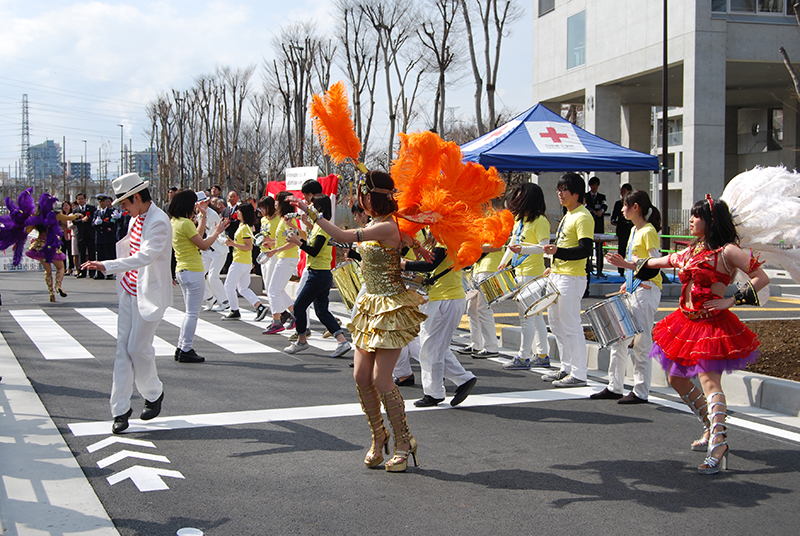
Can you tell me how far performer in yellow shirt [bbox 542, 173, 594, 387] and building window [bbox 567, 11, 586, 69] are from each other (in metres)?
25.5

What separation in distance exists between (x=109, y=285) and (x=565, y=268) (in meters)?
14.0

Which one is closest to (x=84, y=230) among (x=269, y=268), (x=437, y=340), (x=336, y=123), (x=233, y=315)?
(x=233, y=315)

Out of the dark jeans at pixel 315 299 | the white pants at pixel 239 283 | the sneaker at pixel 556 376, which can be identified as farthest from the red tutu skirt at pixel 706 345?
the white pants at pixel 239 283

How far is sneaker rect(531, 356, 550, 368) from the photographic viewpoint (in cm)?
822

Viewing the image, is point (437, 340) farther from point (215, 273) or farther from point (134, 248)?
point (215, 273)

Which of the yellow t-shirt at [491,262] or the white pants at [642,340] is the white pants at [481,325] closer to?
the yellow t-shirt at [491,262]

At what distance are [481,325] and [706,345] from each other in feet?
14.0

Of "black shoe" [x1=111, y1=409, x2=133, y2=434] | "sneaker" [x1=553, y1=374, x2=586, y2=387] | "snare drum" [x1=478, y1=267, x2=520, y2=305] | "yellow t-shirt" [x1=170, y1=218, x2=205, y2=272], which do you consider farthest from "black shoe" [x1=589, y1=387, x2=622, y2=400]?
"yellow t-shirt" [x1=170, y1=218, x2=205, y2=272]

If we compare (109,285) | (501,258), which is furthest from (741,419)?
(109,285)

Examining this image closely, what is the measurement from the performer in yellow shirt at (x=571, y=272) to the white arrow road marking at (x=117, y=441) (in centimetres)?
390

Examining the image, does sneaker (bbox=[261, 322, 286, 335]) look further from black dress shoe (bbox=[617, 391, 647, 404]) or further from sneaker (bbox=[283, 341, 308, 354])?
black dress shoe (bbox=[617, 391, 647, 404])

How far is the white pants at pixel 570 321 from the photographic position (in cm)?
698

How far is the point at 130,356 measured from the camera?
548cm

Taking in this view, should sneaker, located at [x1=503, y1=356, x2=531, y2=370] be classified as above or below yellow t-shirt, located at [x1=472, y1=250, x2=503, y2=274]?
below
